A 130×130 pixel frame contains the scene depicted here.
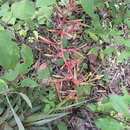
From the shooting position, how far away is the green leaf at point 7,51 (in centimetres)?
78

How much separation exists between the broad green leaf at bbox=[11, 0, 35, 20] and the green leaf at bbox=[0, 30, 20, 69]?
0.09m

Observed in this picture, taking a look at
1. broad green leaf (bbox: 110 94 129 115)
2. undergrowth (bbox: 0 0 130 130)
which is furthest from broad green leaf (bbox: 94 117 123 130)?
undergrowth (bbox: 0 0 130 130)

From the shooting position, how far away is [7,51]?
0.79m

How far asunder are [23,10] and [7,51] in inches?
6.5

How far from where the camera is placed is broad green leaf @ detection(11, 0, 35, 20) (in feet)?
2.78

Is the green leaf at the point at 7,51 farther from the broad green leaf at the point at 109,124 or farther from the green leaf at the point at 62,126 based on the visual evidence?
the green leaf at the point at 62,126

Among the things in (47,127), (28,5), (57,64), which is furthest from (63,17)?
(28,5)

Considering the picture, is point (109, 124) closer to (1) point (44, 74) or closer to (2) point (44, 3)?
(2) point (44, 3)

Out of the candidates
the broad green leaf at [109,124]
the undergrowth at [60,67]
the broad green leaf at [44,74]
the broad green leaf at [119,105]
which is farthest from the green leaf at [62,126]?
the broad green leaf at [119,105]

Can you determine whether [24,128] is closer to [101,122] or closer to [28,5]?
[101,122]

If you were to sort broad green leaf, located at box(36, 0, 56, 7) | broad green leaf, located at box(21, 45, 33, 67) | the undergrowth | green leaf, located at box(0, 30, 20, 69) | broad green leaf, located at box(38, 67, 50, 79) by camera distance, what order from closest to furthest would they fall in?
green leaf, located at box(0, 30, 20, 69) → broad green leaf, located at box(21, 45, 33, 67) → broad green leaf, located at box(36, 0, 56, 7) → the undergrowth → broad green leaf, located at box(38, 67, 50, 79)

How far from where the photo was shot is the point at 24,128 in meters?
1.73

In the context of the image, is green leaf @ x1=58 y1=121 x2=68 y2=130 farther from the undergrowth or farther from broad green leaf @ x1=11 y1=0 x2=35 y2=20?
broad green leaf @ x1=11 y1=0 x2=35 y2=20

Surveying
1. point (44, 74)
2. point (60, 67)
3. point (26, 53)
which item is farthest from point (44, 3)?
point (60, 67)
